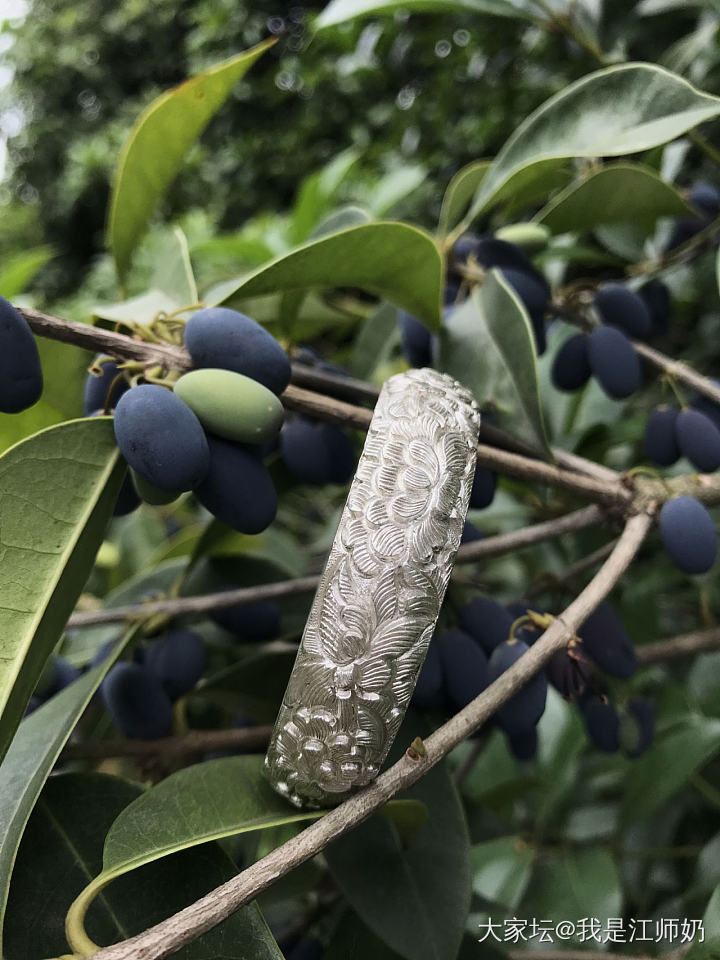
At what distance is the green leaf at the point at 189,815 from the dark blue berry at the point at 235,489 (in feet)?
0.50

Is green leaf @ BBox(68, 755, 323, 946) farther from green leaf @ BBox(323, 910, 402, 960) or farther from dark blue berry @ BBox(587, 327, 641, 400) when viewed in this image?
dark blue berry @ BBox(587, 327, 641, 400)

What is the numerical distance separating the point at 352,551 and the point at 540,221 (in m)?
0.46

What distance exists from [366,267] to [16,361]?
10.5 inches

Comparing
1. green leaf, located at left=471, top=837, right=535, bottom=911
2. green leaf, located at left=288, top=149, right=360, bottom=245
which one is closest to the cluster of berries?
green leaf, located at left=471, top=837, right=535, bottom=911

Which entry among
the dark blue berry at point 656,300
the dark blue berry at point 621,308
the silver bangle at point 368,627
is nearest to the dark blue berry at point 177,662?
the silver bangle at point 368,627

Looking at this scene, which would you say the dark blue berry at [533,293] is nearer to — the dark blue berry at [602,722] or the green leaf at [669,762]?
the dark blue berry at [602,722]

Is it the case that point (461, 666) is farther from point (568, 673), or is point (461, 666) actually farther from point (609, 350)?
point (609, 350)

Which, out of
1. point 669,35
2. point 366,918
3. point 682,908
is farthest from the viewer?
point 669,35

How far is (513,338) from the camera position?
0.64 m

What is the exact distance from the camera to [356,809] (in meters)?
0.41

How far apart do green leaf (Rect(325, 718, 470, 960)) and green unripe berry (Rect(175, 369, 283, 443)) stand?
0.87ft

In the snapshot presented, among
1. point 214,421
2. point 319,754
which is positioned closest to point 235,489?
point 214,421

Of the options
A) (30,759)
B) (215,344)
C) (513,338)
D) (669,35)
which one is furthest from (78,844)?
(669,35)

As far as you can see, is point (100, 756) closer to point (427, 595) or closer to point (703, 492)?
point (427, 595)
